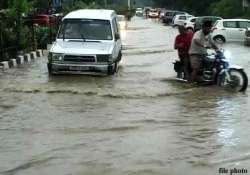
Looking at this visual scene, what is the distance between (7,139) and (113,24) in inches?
409

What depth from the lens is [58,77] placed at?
58.5 feet

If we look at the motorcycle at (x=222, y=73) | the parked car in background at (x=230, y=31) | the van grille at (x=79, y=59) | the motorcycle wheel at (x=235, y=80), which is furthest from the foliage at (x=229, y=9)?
the motorcycle wheel at (x=235, y=80)

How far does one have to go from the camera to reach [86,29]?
1883cm

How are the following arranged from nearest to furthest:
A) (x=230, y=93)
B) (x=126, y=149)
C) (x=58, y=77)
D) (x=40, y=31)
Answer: (x=126, y=149), (x=230, y=93), (x=58, y=77), (x=40, y=31)

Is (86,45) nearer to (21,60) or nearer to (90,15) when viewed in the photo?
(90,15)

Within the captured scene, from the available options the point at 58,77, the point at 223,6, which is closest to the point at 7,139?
the point at 58,77

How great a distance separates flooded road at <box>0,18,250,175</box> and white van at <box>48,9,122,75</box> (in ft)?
1.07

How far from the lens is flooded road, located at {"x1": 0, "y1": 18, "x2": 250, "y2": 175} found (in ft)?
26.1

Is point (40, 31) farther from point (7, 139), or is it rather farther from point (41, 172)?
point (41, 172)

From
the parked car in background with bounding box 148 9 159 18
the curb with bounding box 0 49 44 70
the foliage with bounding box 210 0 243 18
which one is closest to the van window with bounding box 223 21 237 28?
the curb with bounding box 0 49 44 70

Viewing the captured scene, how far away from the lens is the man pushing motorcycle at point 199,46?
1566 centimetres

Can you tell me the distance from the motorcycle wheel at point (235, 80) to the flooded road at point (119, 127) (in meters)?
0.29

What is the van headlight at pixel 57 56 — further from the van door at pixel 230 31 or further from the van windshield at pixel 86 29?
the van door at pixel 230 31

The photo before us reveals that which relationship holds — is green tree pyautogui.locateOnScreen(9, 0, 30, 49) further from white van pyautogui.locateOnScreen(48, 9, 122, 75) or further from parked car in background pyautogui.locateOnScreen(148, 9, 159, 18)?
parked car in background pyautogui.locateOnScreen(148, 9, 159, 18)
